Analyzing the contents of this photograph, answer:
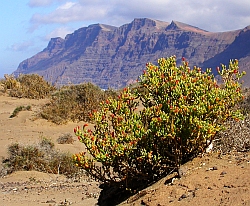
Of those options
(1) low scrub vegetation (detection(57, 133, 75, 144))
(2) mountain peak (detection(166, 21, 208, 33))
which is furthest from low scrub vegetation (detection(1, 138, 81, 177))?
(2) mountain peak (detection(166, 21, 208, 33))

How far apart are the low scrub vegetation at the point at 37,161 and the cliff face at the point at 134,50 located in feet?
209

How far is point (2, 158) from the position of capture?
504 inches

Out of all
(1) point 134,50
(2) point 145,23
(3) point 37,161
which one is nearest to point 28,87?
(3) point 37,161

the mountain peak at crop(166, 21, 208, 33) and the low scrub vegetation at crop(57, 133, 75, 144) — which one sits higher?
the mountain peak at crop(166, 21, 208, 33)

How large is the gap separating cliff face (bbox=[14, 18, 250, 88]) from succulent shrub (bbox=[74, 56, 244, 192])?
2706 inches

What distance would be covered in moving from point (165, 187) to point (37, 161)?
7570 mm

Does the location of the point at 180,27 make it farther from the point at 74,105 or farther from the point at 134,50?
the point at 74,105

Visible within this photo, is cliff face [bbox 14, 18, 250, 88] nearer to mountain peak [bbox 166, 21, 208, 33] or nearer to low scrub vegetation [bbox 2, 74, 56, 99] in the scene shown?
mountain peak [bbox 166, 21, 208, 33]

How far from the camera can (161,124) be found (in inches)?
201

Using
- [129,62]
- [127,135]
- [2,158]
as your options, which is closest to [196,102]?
[127,135]

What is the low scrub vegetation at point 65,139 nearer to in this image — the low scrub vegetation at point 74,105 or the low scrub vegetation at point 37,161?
the low scrub vegetation at point 37,161

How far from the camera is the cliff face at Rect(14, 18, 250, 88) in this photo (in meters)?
97.8

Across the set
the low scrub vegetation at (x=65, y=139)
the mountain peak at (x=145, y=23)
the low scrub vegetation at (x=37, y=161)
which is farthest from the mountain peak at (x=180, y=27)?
the low scrub vegetation at (x=37, y=161)

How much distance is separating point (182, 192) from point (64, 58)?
479 ft
